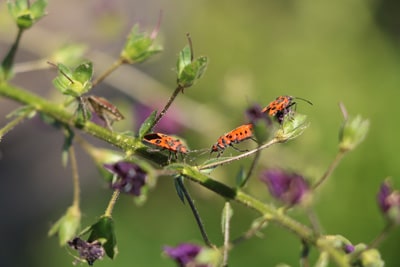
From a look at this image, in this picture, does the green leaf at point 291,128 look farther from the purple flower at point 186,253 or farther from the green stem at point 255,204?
the purple flower at point 186,253

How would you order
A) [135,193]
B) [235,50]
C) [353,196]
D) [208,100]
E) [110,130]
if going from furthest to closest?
1. [235,50]
2. [208,100]
3. [353,196]
4. [110,130]
5. [135,193]

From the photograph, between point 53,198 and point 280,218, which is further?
point 53,198

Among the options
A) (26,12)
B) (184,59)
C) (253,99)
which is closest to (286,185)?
(184,59)

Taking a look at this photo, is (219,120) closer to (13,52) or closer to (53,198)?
(13,52)

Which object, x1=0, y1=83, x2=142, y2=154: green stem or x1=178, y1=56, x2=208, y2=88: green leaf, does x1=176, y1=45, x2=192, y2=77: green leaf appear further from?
x1=0, y1=83, x2=142, y2=154: green stem

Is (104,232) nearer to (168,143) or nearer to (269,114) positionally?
(168,143)

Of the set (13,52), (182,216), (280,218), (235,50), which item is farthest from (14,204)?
(280,218)

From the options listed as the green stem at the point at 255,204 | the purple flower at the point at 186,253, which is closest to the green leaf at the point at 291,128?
the green stem at the point at 255,204
